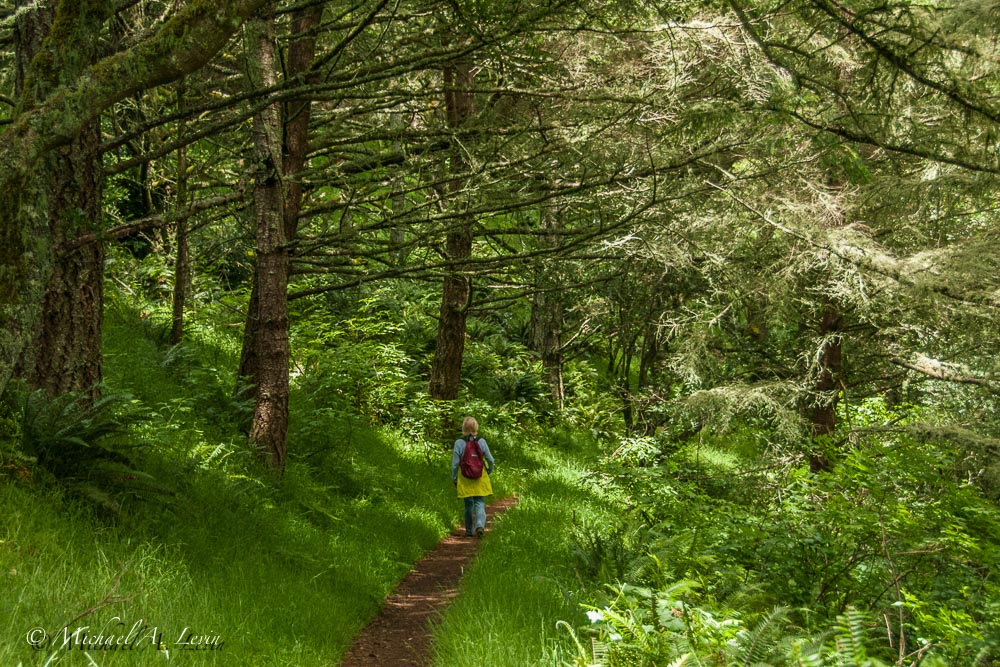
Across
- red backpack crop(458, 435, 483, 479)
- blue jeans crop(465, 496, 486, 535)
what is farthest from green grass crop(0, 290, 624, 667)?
red backpack crop(458, 435, 483, 479)

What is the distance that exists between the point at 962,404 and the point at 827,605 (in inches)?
255

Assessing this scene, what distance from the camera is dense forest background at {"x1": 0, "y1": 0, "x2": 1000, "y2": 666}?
14.1ft

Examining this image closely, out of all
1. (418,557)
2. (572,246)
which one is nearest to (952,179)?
(572,246)

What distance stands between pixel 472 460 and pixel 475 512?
2.31 ft

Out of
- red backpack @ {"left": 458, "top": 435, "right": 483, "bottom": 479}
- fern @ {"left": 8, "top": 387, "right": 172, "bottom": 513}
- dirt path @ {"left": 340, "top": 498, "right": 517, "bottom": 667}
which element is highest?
fern @ {"left": 8, "top": 387, "right": 172, "bottom": 513}

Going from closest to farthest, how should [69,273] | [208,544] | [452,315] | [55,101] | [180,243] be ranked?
[55,101] < [208,544] < [69,273] < [180,243] < [452,315]

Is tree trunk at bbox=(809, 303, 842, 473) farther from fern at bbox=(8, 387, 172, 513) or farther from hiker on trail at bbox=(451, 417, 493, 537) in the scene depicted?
fern at bbox=(8, 387, 172, 513)

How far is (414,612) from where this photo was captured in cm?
662

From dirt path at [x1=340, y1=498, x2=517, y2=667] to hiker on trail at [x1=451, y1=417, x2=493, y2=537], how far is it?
365 millimetres

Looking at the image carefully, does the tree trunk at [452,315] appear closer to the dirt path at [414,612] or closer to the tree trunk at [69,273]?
the dirt path at [414,612]

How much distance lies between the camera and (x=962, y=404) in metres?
10.5
